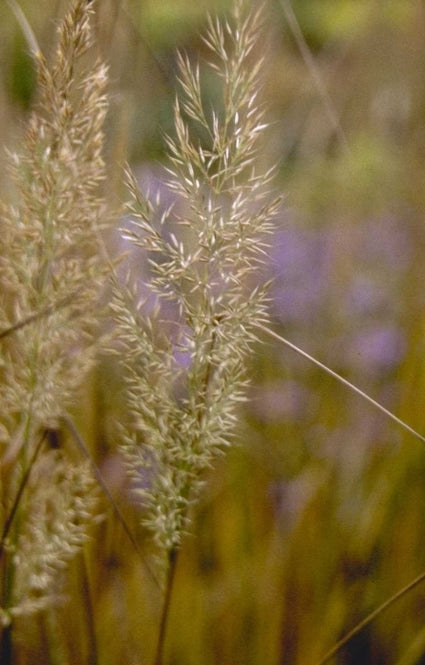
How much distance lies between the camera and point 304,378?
795 mm

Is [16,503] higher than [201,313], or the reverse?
[201,313]

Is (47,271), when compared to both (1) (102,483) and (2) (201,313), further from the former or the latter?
(1) (102,483)

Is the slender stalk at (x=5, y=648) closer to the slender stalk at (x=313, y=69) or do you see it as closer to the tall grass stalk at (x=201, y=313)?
the tall grass stalk at (x=201, y=313)

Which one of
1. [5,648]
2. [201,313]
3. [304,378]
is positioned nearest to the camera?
[201,313]

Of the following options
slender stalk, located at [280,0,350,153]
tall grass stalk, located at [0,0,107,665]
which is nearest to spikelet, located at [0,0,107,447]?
tall grass stalk, located at [0,0,107,665]

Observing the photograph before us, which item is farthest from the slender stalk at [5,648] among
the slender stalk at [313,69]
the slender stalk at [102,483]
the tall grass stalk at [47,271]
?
the slender stalk at [313,69]

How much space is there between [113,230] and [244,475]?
230 millimetres

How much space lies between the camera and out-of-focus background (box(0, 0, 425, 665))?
74 centimetres

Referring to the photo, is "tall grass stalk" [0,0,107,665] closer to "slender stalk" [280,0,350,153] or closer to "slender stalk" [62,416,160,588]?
"slender stalk" [62,416,160,588]

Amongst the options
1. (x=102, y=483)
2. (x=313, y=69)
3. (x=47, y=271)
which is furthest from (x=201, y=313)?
(x=313, y=69)

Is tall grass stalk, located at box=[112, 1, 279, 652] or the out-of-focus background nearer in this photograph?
tall grass stalk, located at box=[112, 1, 279, 652]

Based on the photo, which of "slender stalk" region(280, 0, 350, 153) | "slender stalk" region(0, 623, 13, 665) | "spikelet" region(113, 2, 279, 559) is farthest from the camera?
"slender stalk" region(280, 0, 350, 153)

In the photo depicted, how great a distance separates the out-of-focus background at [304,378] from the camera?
736mm

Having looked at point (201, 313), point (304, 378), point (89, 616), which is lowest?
point (89, 616)
